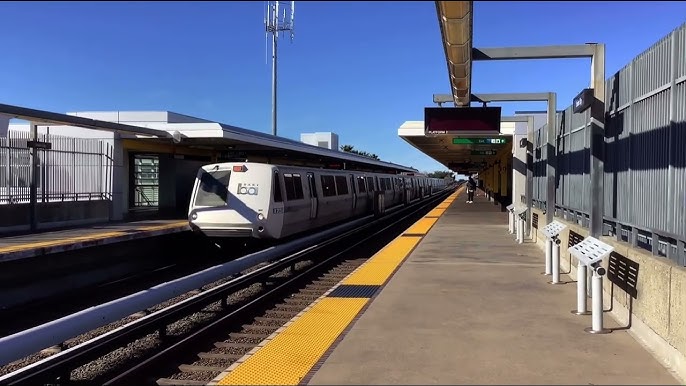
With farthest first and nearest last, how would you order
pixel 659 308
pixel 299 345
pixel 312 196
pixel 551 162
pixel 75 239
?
pixel 312 196 → pixel 75 239 → pixel 551 162 → pixel 299 345 → pixel 659 308

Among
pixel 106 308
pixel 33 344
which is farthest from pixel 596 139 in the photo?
pixel 33 344

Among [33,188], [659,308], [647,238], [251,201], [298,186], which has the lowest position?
[659,308]

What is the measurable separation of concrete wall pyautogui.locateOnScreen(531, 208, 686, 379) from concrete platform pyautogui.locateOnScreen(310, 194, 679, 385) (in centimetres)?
11

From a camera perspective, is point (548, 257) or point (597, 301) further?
point (548, 257)

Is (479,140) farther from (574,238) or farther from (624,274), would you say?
(624,274)

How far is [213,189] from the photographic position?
1495 cm

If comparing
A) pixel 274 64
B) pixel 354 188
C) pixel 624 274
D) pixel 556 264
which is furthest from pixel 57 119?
pixel 274 64

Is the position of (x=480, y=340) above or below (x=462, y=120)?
below

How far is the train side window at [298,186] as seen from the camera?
55.5ft

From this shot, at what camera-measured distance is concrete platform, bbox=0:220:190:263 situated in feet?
34.0

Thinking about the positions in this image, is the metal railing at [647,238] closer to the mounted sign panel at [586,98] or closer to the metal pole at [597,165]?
the metal pole at [597,165]

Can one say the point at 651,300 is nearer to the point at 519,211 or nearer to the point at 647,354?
the point at 647,354

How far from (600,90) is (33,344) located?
756 cm

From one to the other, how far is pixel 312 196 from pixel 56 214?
24.5 ft
